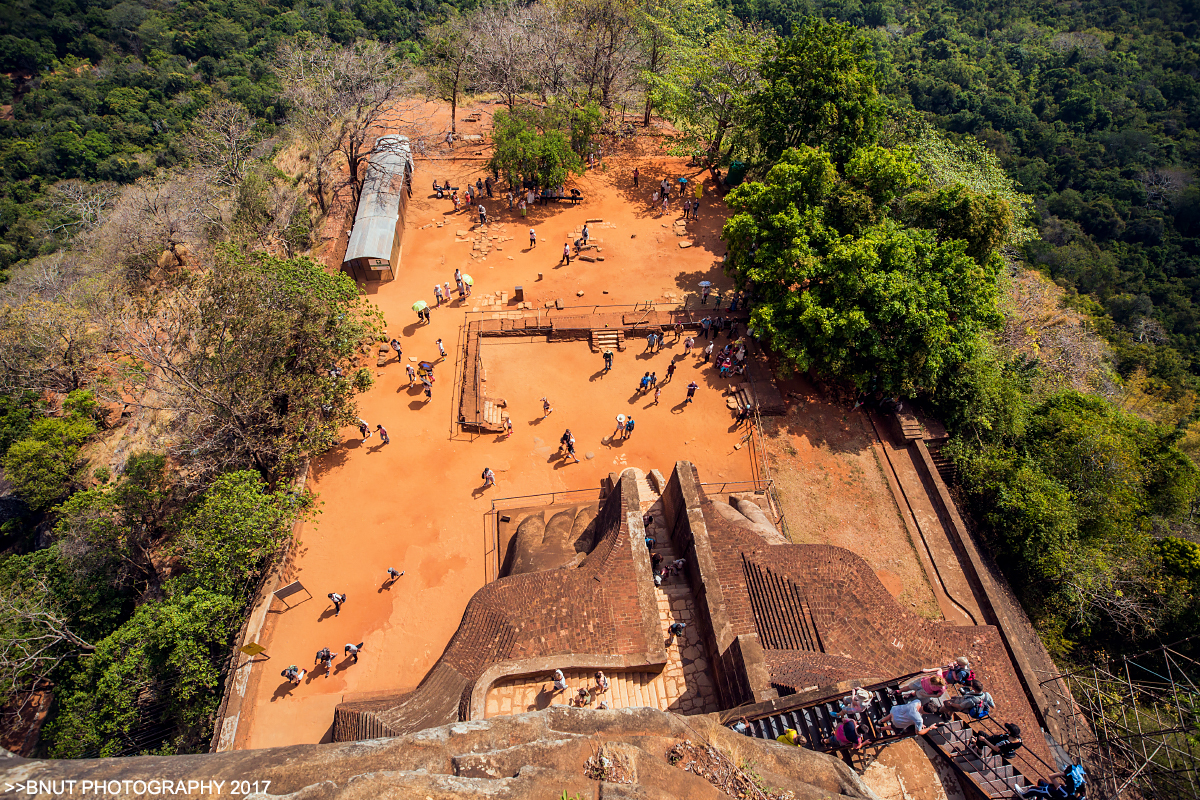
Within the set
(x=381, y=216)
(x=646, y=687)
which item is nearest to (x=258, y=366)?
(x=381, y=216)

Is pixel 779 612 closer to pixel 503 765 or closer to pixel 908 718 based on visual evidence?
pixel 908 718

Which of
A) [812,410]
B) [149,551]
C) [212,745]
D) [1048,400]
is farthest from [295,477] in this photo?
[1048,400]

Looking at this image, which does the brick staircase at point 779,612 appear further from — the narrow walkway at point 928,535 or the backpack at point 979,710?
the narrow walkway at point 928,535

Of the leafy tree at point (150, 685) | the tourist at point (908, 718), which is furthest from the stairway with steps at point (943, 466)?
the leafy tree at point (150, 685)

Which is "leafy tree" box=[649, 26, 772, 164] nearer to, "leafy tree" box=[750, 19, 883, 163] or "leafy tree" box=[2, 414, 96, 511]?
"leafy tree" box=[750, 19, 883, 163]

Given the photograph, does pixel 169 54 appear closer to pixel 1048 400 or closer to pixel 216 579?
pixel 216 579

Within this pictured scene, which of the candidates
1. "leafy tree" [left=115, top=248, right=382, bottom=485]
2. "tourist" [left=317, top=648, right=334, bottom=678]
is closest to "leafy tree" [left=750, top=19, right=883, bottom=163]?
"leafy tree" [left=115, top=248, right=382, bottom=485]

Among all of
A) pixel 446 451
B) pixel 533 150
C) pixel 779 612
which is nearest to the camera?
pixel 779 612
